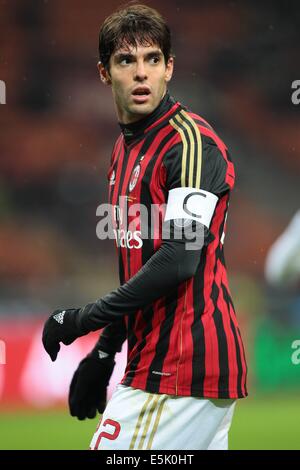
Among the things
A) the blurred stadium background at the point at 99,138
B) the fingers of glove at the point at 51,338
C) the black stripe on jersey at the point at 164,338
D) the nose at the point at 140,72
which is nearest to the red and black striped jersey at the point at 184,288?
the black stripe on jersey at the point at 164,338

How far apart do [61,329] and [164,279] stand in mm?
350

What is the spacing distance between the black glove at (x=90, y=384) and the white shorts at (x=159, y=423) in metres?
0.38

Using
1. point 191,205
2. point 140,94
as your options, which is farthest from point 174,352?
point 140,94

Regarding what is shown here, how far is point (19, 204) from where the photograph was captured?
24.6 ft

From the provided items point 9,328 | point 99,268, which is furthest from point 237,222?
point 9,328

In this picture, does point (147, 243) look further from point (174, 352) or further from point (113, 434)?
point (113, 434)

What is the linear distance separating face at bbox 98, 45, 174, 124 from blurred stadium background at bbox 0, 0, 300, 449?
4.13 m

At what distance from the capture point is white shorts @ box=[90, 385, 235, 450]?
2.48 metres

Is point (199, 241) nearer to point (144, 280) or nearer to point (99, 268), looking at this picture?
point (144, 280)

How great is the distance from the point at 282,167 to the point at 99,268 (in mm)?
2052

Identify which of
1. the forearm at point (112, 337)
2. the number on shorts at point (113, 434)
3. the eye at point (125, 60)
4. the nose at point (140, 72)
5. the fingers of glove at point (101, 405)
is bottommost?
the fingers of glove at point (101, 405)

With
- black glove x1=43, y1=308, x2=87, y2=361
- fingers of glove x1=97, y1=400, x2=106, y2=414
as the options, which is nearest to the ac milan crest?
black glove x1=43, y1=308, x2=87, y2=361

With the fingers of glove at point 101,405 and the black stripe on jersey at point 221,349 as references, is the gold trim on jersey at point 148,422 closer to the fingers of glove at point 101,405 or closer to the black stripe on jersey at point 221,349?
the black stripe on jersey at point 221,349

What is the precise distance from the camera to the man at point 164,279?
2.44 m
